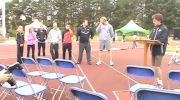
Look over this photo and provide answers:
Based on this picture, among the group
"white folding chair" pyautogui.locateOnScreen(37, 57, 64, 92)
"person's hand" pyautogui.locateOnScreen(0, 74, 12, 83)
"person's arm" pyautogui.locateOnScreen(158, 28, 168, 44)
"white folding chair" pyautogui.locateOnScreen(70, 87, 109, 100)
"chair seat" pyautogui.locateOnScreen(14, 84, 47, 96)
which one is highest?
"person's arm" pyautogui.locateOnScreen(158, 28, 168, 44)

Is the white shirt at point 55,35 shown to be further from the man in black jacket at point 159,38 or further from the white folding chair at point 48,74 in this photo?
the man in black jacket at point 159,38

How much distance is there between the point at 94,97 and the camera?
4148mm

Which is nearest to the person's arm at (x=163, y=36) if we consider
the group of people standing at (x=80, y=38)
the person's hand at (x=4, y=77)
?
the group of people standing at (x=80, y=38)

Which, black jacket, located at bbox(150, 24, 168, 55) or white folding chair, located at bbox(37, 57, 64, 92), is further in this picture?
black jacket, located at bbox(150, 24, 168, 55)

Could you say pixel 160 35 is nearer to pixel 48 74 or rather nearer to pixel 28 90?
pixel 48 74

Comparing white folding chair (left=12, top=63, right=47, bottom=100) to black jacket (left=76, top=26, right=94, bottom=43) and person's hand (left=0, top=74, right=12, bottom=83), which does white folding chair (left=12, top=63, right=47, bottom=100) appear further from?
black jacket (left=76, top=26, right=94, bottom=43)

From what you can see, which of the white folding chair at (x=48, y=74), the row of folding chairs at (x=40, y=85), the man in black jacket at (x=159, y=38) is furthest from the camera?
the man in black jacket at (x=159, y=38)

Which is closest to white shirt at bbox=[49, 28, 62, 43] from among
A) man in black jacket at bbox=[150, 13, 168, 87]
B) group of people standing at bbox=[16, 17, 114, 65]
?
group of people standing at bbox=[16, 17, 114, 65]

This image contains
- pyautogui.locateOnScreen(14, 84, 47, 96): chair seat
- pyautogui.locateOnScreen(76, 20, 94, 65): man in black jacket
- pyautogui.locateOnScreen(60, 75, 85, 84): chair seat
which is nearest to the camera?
pyautogui.locateOnScreen(14, 84, 47, 96): chair seat

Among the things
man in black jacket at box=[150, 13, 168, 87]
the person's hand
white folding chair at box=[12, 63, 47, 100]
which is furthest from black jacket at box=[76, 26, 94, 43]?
the person's hand

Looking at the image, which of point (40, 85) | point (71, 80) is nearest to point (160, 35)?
point (71, 80)

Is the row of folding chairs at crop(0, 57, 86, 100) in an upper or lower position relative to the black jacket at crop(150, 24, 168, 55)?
lower

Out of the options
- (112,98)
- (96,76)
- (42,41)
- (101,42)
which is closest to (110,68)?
(101,42)

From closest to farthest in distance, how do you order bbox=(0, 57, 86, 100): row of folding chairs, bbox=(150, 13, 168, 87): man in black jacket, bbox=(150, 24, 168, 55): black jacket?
bbox=(0, 57, 86, 100): row of folding chairs < bbox=(150, 13, 168, 87): man in black jacket < bbox=(150, 24, 168, 55): black jacket
